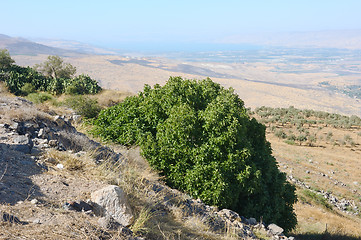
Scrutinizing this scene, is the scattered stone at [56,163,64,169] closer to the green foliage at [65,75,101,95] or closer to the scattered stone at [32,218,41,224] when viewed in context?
the scattered stone at [32,218,41,224]

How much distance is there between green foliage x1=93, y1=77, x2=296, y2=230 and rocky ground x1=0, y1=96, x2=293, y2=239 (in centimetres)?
62

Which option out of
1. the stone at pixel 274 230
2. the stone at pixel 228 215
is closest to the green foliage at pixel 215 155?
the stone at pixel 228 215

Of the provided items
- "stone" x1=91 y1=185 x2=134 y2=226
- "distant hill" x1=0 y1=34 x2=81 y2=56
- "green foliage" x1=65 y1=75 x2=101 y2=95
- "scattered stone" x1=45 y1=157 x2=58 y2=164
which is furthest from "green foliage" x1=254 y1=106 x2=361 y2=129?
"distant hill" x1=0 y1=34 x2=81 y2=56

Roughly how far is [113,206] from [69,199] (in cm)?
77

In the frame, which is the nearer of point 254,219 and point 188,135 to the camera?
point 254,219

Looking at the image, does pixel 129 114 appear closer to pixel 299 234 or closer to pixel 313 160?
pixel 299 234

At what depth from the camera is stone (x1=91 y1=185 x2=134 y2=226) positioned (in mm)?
4605

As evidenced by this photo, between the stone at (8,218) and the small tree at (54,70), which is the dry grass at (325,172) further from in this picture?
the small tree at (54,70)

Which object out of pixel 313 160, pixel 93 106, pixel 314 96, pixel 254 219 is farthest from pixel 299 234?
pixel 314 96

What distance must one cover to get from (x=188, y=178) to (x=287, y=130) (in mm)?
24792

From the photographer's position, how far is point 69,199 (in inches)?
190

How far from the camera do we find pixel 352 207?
1545 centimetres

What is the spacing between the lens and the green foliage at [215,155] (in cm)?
752

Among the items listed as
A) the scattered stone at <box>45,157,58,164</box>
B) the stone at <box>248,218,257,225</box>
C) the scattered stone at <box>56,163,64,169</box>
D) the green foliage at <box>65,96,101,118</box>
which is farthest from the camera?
the green foliage at <box>65,96,101,118</box>
